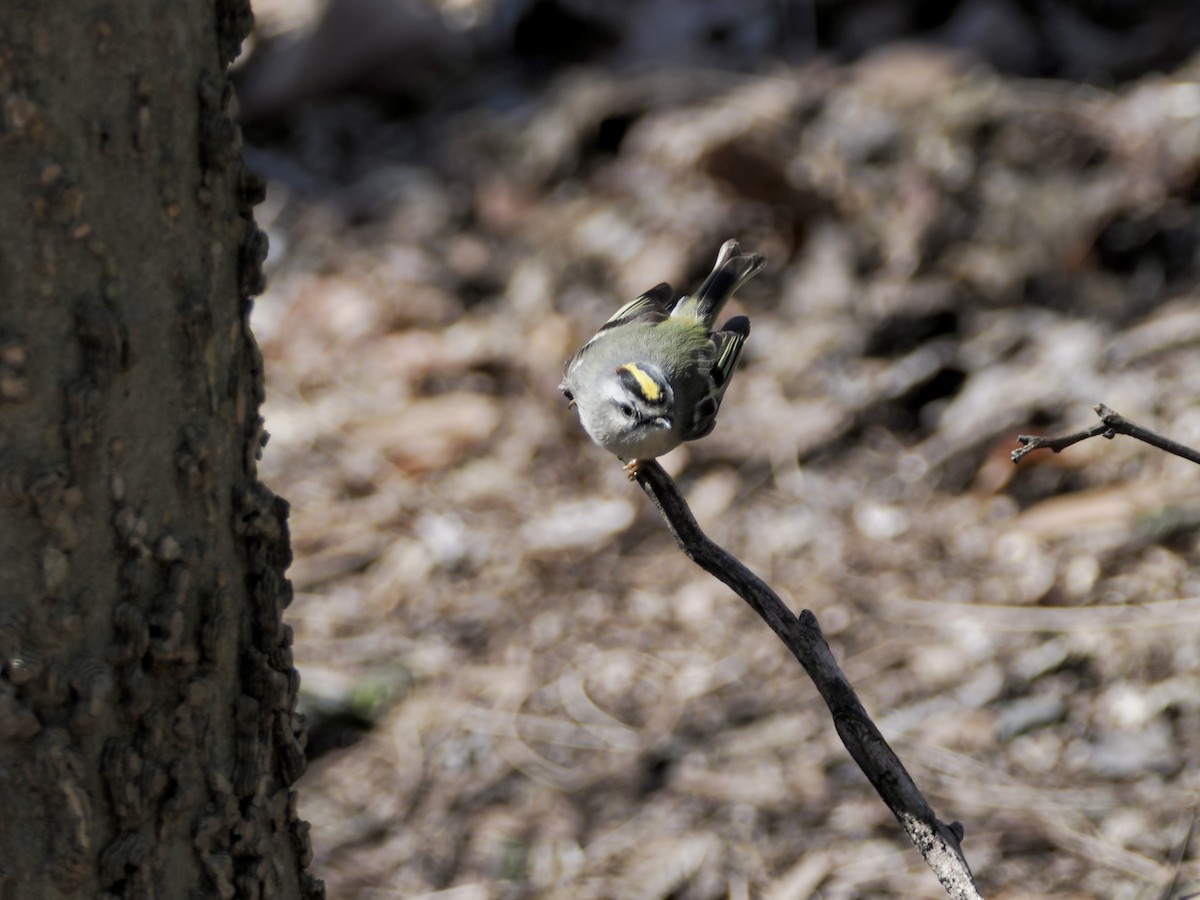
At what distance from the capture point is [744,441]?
623 cm

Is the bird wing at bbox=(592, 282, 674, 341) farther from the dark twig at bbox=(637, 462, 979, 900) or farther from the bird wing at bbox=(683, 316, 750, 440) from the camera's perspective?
the dark twig at bbox=(637, 462, 979, 900)

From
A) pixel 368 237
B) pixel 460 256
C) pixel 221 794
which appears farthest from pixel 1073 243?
pixel 221 794

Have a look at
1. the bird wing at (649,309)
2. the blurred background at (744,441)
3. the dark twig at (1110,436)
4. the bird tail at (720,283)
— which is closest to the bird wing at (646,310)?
the bird wing at (649,309)

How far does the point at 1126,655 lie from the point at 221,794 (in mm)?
3367

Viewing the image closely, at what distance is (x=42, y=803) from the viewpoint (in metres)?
1.74

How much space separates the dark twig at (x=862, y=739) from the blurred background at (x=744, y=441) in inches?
73.7

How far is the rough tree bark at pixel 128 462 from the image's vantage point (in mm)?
1680

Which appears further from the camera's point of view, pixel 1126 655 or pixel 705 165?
pixel 705 165

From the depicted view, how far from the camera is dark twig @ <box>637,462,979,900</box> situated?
6.07ft

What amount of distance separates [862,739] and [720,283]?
2.81m

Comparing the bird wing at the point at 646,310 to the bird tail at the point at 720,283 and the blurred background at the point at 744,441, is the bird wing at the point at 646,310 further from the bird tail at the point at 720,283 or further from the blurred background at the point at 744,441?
the blurred background at the point at 744,441

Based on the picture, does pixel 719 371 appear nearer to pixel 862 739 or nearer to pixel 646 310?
pixel 646 310

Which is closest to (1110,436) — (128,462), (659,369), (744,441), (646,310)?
(128,462)

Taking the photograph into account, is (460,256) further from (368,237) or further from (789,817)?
(789,817)
